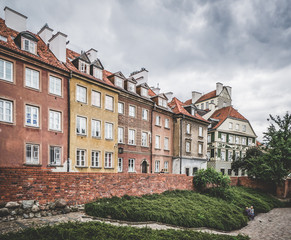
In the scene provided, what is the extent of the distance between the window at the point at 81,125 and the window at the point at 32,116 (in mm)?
3342

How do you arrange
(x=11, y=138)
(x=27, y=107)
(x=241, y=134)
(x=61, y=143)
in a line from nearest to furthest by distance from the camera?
(x=11, y=138) < (x=27, y=107) < (x=61, y=143) < (x=241, y=134)

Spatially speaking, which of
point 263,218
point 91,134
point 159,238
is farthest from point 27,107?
point 263,218

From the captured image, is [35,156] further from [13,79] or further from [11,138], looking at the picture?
[13,79]

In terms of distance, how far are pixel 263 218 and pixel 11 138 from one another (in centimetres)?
2098

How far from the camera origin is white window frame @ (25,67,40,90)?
50.6ft

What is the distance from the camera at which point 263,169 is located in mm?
27031

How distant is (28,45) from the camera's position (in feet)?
53.1

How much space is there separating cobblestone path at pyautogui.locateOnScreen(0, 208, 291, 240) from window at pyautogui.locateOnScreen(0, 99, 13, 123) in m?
7.67

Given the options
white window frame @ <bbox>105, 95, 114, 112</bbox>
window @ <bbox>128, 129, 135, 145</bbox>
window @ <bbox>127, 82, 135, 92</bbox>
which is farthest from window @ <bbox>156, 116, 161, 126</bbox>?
white window frame @ <bbox>105, 95, 114, 112</bbox>

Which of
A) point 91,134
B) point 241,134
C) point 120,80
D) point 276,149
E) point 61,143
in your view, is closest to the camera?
point 61,143

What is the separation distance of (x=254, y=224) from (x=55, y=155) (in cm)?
1621

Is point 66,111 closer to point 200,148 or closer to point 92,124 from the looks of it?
point 92,124

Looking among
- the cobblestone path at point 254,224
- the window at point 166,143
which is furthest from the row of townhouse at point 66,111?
the cobblestone path at point 254,224

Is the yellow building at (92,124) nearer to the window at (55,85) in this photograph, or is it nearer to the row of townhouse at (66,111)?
the row of townhouse at (66,111)
